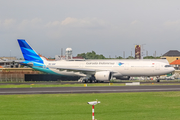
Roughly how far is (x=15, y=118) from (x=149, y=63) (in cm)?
4155

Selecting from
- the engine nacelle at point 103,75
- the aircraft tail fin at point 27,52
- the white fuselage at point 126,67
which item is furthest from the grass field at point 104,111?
the aircraft tail fin at point 27,52

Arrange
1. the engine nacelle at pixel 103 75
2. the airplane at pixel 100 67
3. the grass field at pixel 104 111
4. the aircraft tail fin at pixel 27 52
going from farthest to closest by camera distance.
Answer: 1. the aircraft tail fin at pixel 27 52
2. the airplane at pixel 100 67
3. the engine nacelle at pixel 103 75
4. the grass field at pixel 104 111

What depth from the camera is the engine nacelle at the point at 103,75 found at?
178 feet

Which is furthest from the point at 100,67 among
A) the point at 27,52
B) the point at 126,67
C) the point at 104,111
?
the point at 104,111

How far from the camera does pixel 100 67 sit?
187ft

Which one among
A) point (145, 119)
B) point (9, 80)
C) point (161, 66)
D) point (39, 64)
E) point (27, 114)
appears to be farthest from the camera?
point (9, 80)

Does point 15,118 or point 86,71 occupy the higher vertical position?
Result: point 86,71

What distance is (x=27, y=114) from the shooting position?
1848 cm

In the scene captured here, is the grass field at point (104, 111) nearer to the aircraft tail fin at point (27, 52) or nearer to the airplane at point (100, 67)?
the airplane at point (100, 67)

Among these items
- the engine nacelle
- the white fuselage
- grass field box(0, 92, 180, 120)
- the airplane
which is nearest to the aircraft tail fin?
the airplane

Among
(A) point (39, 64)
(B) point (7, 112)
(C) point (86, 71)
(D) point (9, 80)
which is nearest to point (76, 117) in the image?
(B) point (7, 112)

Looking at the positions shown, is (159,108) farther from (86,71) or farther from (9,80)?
(9,80)

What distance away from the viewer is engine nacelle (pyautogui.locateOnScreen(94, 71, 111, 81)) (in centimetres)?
5431

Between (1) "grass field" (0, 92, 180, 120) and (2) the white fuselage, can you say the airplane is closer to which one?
(2) the white fuselage
